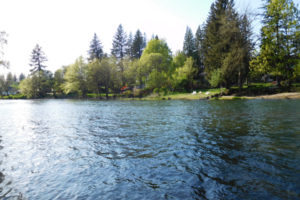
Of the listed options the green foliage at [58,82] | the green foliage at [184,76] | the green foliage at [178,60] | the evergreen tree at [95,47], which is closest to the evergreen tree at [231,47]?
the green foliage at [184,76]

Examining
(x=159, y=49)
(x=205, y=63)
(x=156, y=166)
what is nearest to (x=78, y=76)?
(x=159, y=49)

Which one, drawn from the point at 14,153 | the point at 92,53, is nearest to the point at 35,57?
the point at 92,53

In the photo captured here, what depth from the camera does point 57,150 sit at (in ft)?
30.4

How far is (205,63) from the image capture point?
50219 millimetres

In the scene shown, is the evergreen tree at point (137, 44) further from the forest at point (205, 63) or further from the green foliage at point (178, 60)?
the green foliage at point (178, 60)

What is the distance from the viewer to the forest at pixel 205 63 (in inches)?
1548

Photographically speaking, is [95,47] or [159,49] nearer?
[159,49]

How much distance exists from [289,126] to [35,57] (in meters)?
92.4

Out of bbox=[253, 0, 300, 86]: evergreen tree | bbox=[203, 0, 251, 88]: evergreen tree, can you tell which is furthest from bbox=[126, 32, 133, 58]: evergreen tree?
bbox=[253, 0, 300, 86]: evergreen tree

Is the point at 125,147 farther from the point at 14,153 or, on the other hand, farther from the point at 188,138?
the point at 14,153

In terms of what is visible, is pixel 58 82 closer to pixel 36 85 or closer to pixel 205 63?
pixel 36 85

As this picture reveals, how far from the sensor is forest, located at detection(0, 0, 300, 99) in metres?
39.3

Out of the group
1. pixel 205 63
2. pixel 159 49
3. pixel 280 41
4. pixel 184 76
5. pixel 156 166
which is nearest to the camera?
pixel 156 166

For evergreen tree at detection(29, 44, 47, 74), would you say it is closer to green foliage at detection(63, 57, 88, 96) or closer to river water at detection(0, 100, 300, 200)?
green foliage at detection(63, 57, 88, 96)
